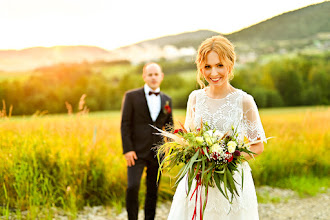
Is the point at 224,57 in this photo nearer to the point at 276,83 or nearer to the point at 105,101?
the point at 105,101

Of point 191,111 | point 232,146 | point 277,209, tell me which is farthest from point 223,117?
point 277,209

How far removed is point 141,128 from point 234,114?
199 cm

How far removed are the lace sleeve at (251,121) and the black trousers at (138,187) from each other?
2.03 metres

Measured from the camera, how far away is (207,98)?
2.83m

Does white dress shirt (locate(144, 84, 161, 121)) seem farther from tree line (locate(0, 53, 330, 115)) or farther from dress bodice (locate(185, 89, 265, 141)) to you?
tree line (locate(0, 53, 330, 115))

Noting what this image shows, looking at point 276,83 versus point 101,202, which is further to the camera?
point 276,83

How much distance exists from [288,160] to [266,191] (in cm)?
107

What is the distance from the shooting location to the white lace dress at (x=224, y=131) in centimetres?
265

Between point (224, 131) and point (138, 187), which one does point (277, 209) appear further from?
point (224, 131)

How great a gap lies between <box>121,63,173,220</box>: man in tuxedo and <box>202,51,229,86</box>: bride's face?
1837 mm

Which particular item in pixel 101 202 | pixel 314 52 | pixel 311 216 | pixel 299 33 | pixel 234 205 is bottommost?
pixel 311 216

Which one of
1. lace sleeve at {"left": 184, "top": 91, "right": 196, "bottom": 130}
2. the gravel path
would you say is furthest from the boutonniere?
the gravel path

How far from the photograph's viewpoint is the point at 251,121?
2645mm

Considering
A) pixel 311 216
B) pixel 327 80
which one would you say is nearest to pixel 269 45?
pixel 327 80
